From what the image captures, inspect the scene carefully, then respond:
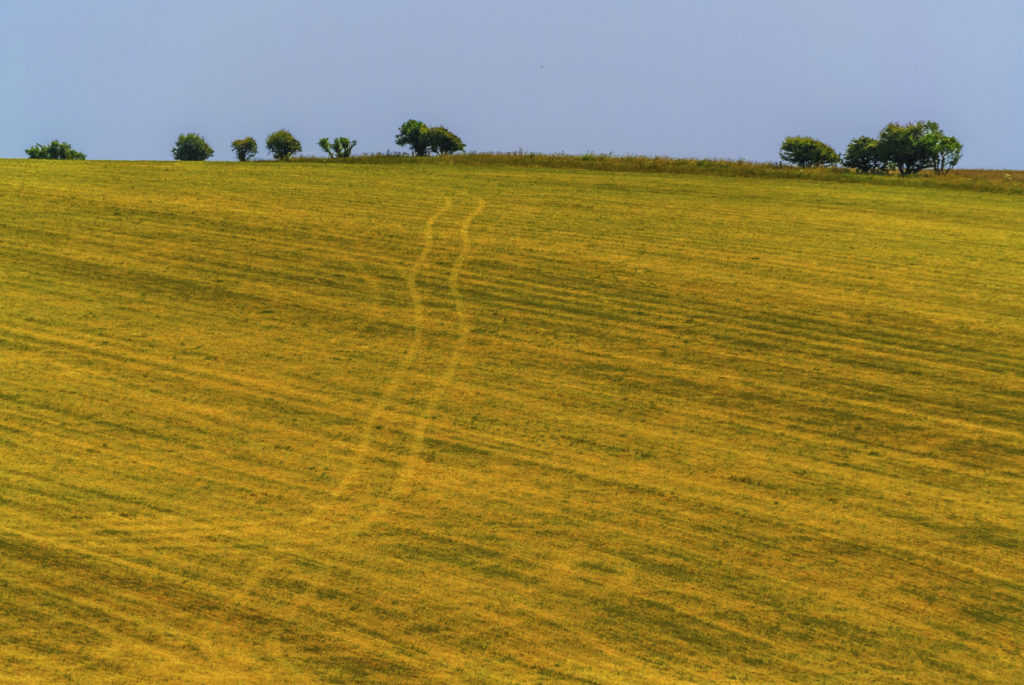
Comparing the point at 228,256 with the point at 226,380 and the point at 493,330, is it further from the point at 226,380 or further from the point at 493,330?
the point at 493,330

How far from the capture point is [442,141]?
60.2 metres

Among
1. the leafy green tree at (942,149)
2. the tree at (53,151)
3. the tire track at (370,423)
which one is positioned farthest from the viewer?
the tree at (53,151)

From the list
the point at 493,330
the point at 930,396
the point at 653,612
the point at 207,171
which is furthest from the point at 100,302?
the point at 930,396

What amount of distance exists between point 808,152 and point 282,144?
30.0m

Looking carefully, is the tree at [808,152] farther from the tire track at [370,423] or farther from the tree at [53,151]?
the tree at [53,151]

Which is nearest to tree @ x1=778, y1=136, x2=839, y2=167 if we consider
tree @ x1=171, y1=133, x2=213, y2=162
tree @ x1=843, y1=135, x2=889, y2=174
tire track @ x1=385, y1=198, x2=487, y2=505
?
tree @ x1=843, y1=135, x2=889, y2=174

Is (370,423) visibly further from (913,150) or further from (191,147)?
(191,147)

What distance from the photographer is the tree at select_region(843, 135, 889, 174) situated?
45.2 metres

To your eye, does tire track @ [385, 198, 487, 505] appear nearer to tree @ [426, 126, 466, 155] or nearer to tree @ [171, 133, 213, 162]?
tree @ [426, 126, 466, 155]

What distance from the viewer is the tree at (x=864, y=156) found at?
45.2 metres

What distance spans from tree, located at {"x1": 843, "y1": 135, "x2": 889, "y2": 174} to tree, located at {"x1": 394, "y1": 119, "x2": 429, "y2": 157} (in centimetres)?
2735

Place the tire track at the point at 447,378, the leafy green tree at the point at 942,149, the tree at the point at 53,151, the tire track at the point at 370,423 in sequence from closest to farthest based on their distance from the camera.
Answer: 1. the tire track at the point at 370,423
2. the tire track at the point at 447,378
3. the leafy green tree at the point at 942,149
4. the tree at the point at 53,151

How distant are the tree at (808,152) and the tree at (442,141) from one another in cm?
2160

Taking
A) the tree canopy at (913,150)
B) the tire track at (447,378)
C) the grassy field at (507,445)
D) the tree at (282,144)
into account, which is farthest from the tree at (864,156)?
the tree at (282,144)
